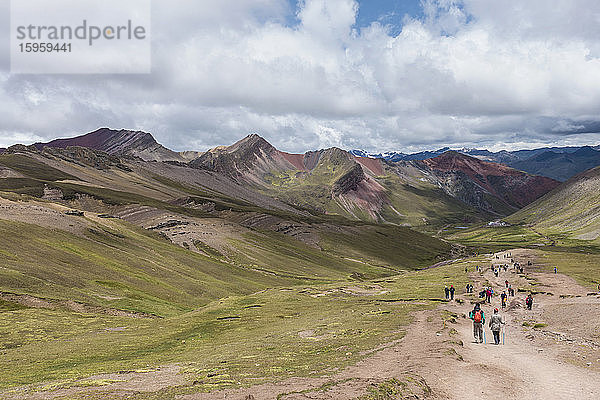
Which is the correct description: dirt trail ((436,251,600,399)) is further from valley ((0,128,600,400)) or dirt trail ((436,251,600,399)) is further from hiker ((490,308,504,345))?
hiker ((490,308,504,345))

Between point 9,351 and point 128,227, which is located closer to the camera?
point 9,351

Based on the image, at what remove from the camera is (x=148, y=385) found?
2777cm

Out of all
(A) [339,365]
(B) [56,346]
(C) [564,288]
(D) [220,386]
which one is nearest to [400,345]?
(A) [339,365]

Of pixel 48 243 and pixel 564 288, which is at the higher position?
pixel 48 243

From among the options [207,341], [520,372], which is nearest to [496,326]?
[520,372]

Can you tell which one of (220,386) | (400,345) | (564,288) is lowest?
(564,288)

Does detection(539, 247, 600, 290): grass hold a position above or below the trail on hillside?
below

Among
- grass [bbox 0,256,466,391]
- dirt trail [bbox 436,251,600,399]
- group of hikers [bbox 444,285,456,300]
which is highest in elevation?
dirt trail [bbox 436,251,600,399]

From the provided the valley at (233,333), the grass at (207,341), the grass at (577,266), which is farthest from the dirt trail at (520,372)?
the grass at (577,266)

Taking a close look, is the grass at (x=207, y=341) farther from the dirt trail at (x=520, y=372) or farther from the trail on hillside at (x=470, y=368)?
the dirt trail at (x=520, y=372)

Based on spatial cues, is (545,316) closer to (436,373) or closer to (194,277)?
(436,373)

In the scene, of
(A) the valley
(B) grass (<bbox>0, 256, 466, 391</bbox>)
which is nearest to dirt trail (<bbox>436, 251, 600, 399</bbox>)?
(A) the valley

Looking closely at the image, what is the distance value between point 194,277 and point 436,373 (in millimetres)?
100442

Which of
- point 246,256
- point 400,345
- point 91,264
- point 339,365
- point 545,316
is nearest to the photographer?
point 339,365
